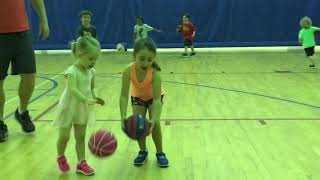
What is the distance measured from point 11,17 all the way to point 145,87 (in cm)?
161

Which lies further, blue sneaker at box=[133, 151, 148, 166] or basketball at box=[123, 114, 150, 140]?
blue sneaker at box=[133, 151, 148, 166]

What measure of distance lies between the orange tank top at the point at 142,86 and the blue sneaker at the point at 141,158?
50cm

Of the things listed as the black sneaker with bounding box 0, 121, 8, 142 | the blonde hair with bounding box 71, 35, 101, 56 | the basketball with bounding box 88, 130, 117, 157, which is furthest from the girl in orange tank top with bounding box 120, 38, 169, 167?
the black sneaker with bounding box 0, 121, 8, 142

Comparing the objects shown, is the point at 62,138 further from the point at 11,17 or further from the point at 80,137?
the point at 11,17

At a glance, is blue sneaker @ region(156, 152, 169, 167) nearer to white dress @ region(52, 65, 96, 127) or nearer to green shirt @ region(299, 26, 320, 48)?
white dress @ region(52, 65, 96, 127)

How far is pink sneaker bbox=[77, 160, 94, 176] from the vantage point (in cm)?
356

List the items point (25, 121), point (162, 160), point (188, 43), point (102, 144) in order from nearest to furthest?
point (102, 144) < point (162, 160) < point (25, 121) < point (188, 43)

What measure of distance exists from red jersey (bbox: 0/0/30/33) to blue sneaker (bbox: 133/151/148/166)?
170cm

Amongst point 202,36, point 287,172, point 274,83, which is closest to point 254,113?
point 287,172

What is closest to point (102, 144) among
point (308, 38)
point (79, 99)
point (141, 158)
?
point (79, 99)

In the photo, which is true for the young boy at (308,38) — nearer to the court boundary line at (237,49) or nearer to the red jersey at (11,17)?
the court boundary line at (237,49)

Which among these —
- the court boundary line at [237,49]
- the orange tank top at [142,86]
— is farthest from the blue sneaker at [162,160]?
the court boundary line at [237,49]

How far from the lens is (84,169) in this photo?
3.58 m

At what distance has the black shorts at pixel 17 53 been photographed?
433 cm
